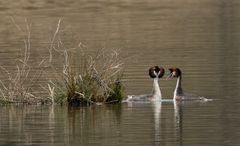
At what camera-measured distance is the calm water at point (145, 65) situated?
20.2 m

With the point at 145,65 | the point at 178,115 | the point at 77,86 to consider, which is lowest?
the point at 178,115

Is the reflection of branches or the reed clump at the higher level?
the reed clump

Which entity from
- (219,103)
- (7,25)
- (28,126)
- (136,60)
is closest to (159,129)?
(28,126)

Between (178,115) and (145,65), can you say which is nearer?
(178,115)

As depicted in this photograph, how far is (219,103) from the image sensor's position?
24812 millimetres

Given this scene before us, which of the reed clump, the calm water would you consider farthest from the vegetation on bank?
the calm water

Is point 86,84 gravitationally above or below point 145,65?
below

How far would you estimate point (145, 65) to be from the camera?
34.8 m

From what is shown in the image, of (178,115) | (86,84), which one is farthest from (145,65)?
(178,115)

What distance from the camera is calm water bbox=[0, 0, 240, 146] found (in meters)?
20.2

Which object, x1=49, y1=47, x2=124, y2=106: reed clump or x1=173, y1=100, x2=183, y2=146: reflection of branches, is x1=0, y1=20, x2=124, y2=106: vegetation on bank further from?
x1=173, y1=100, x2=183, y2=146: reflection of branches

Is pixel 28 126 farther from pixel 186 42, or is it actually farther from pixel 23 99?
pixel 186 42

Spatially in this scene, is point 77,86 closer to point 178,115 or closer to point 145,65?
point 178,115

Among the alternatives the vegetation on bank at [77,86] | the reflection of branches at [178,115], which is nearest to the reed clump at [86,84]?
the vegetation on bank at [77,86]
